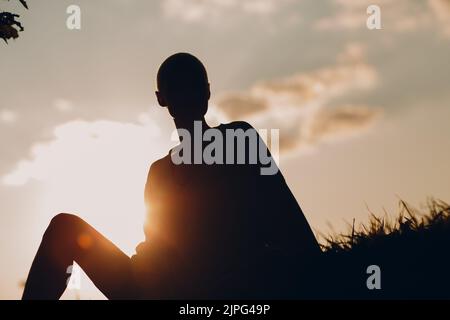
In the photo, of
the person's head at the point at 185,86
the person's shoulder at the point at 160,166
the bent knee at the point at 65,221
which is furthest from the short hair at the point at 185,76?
the bent knee at the point at 65,221

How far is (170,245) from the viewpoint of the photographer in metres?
4.14

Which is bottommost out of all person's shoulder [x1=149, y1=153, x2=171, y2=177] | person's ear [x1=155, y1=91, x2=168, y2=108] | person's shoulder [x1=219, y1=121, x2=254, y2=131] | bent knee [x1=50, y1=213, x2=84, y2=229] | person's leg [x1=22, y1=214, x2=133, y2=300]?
person's leg [x1=22, y1=214, x2=133, y2=300]

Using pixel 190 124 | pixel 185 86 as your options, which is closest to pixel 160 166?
pixel 190 124

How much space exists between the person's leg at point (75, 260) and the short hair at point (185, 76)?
1.14 m

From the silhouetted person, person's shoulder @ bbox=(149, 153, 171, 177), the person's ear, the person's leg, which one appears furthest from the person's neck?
the person's leg

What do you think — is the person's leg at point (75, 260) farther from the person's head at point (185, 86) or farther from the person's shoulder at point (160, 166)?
the person's head at point (185, 86)

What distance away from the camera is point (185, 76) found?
4.18 metres

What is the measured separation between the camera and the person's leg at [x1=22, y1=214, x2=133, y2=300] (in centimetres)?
391

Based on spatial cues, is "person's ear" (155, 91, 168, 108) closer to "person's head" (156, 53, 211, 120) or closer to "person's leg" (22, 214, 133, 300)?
"person's head" (156, 53, 211, 120)

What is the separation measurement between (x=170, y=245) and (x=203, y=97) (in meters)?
1.08

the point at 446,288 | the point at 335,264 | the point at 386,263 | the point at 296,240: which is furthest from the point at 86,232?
the point at 446,288

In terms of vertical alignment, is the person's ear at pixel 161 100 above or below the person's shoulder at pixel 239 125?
above

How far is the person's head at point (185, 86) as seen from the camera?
4.18 m

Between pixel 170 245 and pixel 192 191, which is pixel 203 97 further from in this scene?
pixel 170 245
